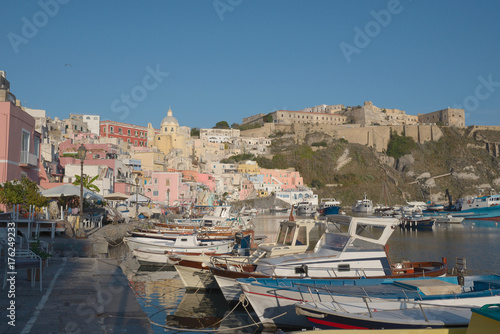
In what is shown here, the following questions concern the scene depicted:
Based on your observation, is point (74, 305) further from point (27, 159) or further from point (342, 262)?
point (27, 159)

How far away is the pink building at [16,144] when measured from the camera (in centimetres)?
2114

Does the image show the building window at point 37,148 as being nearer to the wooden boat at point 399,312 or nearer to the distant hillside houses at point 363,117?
the wooden boat at point 399,312

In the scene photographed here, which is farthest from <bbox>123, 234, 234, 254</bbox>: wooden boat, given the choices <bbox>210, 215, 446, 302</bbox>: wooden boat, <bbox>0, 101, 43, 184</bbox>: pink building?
<bbox>0, 101, 43, 184</bbox>: pink building

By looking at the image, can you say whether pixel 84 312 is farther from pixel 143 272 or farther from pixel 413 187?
pixel 413 187

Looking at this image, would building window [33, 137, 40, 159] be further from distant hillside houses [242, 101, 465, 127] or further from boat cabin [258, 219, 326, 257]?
distant hillside houses [242, 101, 465, 127]

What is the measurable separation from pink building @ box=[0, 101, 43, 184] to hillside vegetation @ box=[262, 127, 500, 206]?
86800 millimetres

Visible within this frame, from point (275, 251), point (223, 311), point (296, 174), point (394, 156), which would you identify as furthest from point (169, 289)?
point (394, 156)

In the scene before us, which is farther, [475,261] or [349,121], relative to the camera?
[349,121]

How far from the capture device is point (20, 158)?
23.3 meters

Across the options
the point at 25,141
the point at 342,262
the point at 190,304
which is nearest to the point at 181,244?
the point at 190,304

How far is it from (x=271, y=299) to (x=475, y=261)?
66.3ft

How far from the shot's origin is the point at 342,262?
12.8 meters

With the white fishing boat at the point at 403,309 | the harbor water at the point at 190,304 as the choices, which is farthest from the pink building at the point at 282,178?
the white fishing boat at the point at 403,309

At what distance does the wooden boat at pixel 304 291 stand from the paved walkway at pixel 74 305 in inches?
134
